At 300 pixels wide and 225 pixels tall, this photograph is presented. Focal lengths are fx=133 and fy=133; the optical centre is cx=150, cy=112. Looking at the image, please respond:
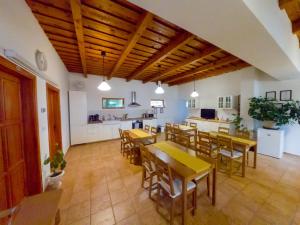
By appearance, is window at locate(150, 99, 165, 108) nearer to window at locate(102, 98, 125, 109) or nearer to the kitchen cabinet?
window at locate(102, 98, 125, 109)

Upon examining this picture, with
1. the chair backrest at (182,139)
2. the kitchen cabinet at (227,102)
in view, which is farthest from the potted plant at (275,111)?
the chair backrest at (182,139)

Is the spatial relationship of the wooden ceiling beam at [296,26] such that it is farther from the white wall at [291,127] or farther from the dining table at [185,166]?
the dining table at [185,166]

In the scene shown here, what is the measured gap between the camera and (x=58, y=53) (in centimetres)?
342

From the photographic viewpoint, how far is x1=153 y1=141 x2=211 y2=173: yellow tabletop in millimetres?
1808

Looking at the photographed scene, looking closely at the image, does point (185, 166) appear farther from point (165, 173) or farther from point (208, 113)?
point (208, 113)

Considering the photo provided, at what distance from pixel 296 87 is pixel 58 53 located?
656cm

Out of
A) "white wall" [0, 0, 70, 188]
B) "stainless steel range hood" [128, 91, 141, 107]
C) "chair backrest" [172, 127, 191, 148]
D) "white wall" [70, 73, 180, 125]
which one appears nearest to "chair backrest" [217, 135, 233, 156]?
"chair backrest" [172, 127, 191, 148]

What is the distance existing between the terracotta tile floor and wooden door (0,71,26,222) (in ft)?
2.27

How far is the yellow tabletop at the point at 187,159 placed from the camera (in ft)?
5.93

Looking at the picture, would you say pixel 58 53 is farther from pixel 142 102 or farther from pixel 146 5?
pixel 142 102

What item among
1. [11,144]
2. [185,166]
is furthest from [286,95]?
[11,144]

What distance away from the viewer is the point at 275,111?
3.65m

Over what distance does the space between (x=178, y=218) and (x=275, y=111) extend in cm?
386

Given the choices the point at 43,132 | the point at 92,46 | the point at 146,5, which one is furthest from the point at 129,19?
the point at 43,132
